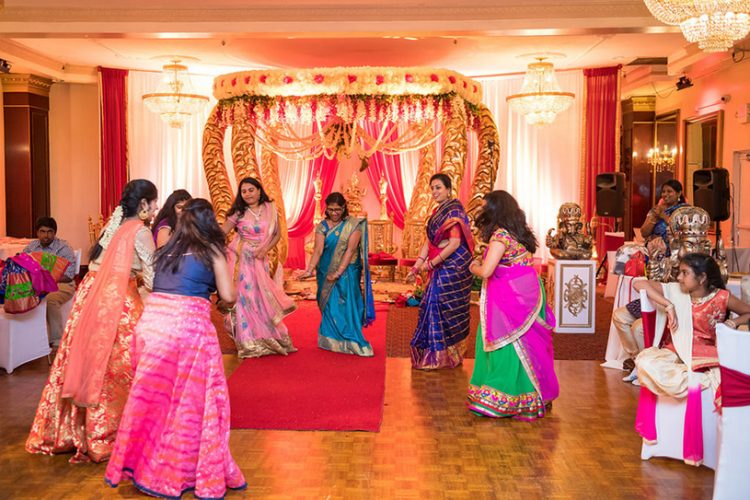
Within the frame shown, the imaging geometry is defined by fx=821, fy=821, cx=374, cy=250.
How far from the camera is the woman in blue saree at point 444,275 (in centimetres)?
613

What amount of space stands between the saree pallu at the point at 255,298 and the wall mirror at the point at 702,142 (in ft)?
23.8

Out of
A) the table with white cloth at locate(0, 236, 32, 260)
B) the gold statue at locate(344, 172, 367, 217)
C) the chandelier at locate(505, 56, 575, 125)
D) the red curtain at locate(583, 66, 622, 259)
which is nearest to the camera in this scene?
the table with white cloth at locate(0, 236, 32, 260)

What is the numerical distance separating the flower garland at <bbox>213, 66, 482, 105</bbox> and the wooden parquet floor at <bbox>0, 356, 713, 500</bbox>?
5398 mm

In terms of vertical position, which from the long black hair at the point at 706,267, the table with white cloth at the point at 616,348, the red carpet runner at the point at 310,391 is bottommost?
the red carpet runner at the point at 310,391

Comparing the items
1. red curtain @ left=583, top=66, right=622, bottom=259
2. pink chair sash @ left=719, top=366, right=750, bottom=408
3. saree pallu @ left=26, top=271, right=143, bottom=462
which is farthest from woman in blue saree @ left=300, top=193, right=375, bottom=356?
red curtain @ left=583, top=66, right=622, bottom=259

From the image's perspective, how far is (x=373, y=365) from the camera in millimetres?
6535

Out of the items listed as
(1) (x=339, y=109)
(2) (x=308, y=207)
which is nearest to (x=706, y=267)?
(1) (x=339, y=109)

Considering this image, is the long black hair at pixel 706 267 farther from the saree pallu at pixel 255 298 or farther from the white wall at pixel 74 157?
the white wall at pixel 74 157

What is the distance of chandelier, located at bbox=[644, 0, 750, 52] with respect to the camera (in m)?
5.59

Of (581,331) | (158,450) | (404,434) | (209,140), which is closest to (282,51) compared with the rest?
(209,140)

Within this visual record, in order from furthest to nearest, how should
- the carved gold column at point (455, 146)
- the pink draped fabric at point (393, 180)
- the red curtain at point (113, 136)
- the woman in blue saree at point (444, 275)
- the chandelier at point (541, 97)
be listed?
the pink draped fabric at point (393, 180), the red curtain at point (113, 136), the chandelier at point (541, 97), the carved gold column at point (455, 146), the woman in blue saree at point (444, 275)

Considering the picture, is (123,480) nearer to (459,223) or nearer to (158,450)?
(158,450)

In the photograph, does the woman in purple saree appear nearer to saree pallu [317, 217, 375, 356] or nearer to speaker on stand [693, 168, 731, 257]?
saree pallu [317, 217, 375, 356]

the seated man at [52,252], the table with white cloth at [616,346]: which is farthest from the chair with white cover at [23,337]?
the table with white cloth at [616,346]
